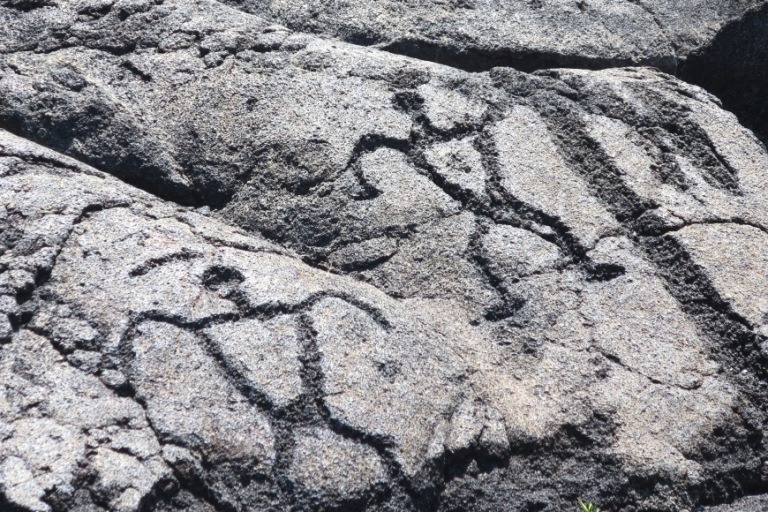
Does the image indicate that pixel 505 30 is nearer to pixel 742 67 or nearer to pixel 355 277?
pixel 742 67

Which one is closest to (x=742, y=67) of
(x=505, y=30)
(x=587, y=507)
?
(x=505, y=30)

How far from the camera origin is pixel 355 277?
1.75 m

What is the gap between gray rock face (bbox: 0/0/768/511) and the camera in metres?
1.37

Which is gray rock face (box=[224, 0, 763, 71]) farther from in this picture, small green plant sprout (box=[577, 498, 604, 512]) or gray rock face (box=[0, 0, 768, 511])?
small green plant sprout (box=[577, 498, 604, 512])

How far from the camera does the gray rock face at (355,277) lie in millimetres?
1365

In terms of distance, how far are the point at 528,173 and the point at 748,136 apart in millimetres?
606

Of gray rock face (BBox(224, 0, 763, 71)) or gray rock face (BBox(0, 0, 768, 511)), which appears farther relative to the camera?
gray rock face (BBox(224, 0, 763, 71))

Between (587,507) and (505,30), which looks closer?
(587,507)

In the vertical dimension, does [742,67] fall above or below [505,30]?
above

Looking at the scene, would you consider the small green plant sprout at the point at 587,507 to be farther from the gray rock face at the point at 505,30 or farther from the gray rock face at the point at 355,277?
the gray rock face at the point at 505,30

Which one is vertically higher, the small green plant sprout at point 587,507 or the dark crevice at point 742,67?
the dark crevice at point 742,67

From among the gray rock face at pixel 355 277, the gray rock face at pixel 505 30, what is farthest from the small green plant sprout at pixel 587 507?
the gray rock face at pixel 505 30

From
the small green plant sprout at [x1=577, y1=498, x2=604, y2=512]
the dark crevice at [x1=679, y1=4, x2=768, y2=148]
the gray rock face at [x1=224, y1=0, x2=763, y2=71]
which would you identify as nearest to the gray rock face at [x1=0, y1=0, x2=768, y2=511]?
the small green plant sprout at [x1=577, y1=498, x2=604, y2=512]

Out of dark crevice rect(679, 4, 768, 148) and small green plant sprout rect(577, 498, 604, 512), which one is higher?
dark crevice rect(679, 4, 768, 148)
